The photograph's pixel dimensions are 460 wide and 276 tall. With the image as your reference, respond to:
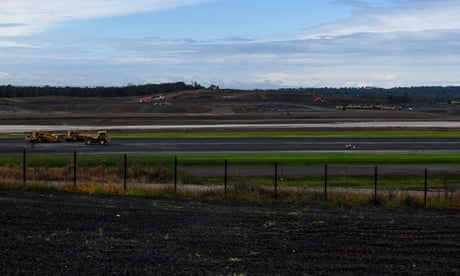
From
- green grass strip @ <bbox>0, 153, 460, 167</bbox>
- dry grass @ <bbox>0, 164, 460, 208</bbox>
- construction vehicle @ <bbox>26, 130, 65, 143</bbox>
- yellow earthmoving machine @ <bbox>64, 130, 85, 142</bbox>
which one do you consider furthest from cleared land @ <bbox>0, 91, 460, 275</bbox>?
yellow earthmoving machine @ <bbox>64, 130, 85, 142</bbox>

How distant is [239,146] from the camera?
5269 cm

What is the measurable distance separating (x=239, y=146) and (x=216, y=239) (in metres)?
37.0

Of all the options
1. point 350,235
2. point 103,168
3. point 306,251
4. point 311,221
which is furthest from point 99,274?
point 103,168

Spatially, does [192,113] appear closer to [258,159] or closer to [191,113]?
[191,113]

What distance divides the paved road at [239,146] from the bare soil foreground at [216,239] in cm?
2586

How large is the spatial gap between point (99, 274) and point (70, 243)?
124 inches

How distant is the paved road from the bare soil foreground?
25.9 meters

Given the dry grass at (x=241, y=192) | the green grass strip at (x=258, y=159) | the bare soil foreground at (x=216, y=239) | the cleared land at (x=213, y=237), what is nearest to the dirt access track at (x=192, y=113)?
the green grass strip at (x=258, y=159)

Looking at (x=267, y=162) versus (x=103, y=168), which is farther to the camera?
(x=267, y=162)

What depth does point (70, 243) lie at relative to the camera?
14.5 m

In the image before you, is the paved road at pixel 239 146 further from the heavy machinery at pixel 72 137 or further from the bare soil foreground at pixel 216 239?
the bare soil foreground at pixel 216 239

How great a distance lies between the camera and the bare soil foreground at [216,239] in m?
12.4

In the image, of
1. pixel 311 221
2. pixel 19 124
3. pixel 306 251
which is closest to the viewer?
pixel 306 251

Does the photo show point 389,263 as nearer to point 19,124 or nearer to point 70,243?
point 70,243
